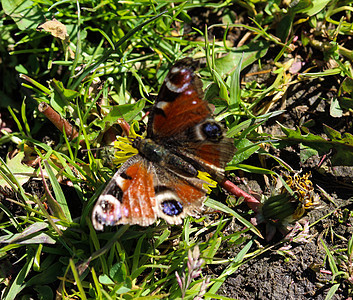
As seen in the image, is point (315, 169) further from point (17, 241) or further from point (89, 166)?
point (17, 241)

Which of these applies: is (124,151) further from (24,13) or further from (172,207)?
(24,13)

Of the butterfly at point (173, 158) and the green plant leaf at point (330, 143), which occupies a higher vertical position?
the butterfly at point (173, 158)

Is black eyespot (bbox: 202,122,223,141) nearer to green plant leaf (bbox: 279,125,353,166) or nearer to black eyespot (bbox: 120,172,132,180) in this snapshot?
black eyespot (bbox: 120,172,132,180)

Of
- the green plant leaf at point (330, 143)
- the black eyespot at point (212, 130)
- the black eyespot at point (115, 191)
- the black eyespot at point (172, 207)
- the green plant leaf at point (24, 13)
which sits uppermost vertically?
the green plant leaf at point (24, 13)

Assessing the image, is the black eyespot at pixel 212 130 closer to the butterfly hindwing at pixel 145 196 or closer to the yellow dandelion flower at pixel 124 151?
the butterfly hindwing at pixel 145 196

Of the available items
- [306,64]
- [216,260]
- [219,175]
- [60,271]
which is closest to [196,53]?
[306,64]

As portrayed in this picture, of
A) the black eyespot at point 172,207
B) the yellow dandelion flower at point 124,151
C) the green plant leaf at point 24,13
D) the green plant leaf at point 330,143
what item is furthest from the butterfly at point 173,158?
the green plant leaf at point 24,13
